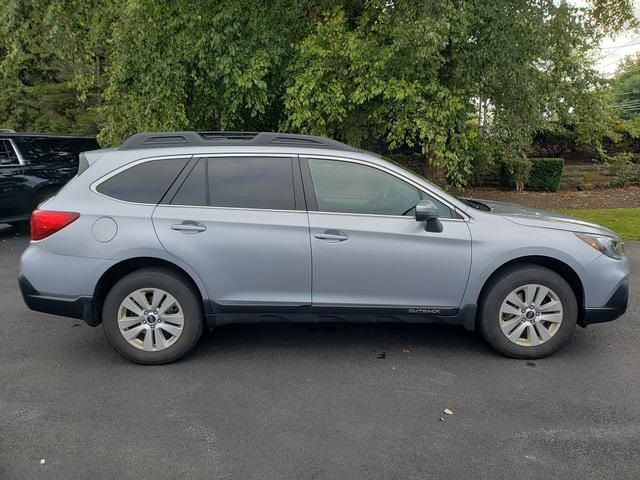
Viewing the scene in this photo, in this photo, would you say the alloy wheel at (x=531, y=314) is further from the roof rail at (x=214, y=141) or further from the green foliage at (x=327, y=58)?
the green foliage at (x=327, y=58)

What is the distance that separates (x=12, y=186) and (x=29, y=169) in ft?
1.35

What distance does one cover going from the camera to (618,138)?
15.4 m

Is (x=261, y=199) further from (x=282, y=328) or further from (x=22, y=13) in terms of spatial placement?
(x=22, y=13)

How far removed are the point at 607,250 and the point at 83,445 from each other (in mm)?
3975

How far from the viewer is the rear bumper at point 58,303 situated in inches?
161

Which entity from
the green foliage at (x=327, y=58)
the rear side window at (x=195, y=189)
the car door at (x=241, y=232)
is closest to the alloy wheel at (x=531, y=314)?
the car door at (x=241, y=232)

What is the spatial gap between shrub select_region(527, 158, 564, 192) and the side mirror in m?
12.2

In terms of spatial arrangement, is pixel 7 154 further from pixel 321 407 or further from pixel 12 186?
pixel 321 407

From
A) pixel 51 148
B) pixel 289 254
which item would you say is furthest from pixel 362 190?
pixel 51 148

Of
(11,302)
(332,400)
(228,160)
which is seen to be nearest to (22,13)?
(11,302)

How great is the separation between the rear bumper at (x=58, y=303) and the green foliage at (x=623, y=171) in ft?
52.1

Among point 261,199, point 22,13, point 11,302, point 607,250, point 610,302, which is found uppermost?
point 22,13

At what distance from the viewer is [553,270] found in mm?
4293

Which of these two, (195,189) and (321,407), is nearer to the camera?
(321,407)
